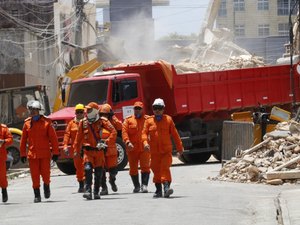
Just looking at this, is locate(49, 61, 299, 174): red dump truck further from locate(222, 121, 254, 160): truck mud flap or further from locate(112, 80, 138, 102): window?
locate(222, 121, 254, 160): truck mud flap

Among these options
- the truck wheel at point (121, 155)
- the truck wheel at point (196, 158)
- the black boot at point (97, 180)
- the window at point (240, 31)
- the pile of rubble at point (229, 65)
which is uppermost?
the window at point (240, 31)

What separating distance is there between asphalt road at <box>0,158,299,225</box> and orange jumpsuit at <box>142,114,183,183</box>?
497 millimetres

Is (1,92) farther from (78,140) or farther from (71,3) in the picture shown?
(71,3)

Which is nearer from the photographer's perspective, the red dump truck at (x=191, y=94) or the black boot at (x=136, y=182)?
the black boot at (x=136, y=182)

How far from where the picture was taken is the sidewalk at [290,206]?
14.1 metres

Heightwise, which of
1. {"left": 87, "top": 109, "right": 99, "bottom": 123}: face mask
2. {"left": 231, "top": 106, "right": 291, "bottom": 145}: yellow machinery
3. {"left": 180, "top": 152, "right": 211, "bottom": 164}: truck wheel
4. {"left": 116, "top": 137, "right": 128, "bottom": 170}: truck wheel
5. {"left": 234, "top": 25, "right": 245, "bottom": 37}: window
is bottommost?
{"left": 180, "top": 152, "right": 211, "bottom": 164}: truck wheel

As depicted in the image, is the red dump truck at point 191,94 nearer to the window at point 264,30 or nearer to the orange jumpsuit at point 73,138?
the orange jumpsuit at point 73,138

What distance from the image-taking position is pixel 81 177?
2039 centimetres

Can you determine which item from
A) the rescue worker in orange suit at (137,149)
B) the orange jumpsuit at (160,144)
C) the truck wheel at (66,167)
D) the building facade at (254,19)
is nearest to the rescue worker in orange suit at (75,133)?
the rescue worker in orange suit at (137,149)

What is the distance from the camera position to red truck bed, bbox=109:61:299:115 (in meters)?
30.5

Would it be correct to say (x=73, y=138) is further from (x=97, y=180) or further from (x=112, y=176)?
(x=97, y=180)

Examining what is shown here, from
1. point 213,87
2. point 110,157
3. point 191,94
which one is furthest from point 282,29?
point 110,157

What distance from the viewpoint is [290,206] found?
52.5 feet

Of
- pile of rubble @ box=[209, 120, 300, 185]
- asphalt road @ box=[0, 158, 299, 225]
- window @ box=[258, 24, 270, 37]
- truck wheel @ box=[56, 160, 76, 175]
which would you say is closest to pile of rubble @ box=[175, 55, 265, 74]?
truck wheel @ box=[56, 160, 76, 175]
